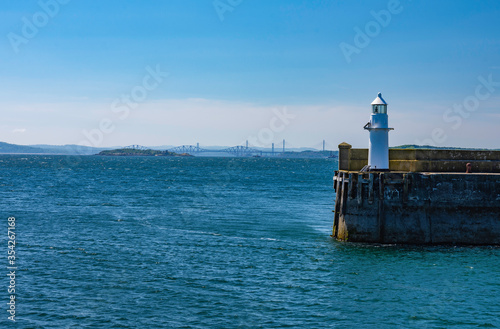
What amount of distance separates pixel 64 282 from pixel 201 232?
14149 mm

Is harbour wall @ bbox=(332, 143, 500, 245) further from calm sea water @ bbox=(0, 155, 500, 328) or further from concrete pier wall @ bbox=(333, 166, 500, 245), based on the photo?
calm sea water @ bbox=(0, 155, 500, 328)

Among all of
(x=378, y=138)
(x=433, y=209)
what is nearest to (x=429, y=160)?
(x=378, y=138)

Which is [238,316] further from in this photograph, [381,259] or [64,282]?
[381,259]

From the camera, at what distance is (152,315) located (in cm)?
1833

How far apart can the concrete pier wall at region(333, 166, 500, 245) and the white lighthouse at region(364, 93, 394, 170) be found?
1.74 meters

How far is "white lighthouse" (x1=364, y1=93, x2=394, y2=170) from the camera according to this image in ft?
100

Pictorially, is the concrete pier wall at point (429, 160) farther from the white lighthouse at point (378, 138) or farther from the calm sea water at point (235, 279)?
the calm sea water at point (235, 279)

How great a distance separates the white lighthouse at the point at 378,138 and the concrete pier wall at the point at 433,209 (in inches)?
68.5

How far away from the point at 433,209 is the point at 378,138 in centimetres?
519

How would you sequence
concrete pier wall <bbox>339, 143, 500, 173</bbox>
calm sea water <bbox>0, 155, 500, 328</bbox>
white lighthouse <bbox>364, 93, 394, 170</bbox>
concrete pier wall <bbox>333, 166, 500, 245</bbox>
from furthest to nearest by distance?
concrete pier wall <bbox>339, 143, 500, 173</bbox>, white lighthouse <bbox>364, 93, 394, 170</bbox>, concrete pier wall <bbox>333, 166, 500, 245</bbox>, calm sea water <bbox>0, 155, 500, 328</bbox>

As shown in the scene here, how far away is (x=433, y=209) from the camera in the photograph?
28.9 metres

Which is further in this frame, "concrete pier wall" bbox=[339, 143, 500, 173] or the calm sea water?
"concrete pier wall" bbox=[339, 143, 500, 173]

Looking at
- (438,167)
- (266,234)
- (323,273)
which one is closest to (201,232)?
(266,234)

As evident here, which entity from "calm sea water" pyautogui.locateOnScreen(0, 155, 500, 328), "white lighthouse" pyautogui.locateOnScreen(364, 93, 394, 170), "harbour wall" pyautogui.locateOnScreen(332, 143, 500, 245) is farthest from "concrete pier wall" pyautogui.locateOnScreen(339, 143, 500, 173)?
"calm sea water" pyautogui.locateOnScreen(0, 155, 500, 328)
